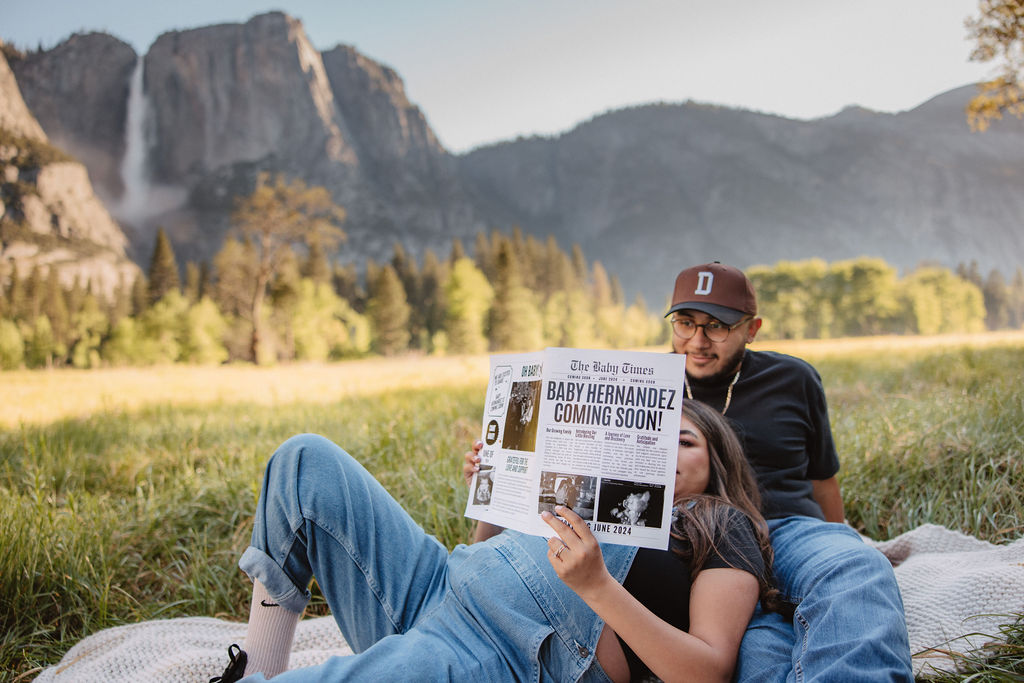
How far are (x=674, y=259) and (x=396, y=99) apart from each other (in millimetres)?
25872

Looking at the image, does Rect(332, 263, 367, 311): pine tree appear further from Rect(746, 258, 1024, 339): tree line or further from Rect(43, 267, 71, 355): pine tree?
Rect(746, 258, 1024, 339): tree line

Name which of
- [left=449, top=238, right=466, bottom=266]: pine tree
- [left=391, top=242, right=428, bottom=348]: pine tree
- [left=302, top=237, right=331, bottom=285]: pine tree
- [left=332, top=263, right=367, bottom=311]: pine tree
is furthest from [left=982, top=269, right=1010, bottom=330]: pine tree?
[left=302, top=237, right=331, bottom=285]: pine tree

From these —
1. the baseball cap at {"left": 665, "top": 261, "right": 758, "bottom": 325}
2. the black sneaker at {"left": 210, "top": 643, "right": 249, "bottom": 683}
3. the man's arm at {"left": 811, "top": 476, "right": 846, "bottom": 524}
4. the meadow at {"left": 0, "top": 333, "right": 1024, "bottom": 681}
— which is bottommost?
the meadow at {"left": 0, "top": 333, "right": 1024, "bottom": 681}

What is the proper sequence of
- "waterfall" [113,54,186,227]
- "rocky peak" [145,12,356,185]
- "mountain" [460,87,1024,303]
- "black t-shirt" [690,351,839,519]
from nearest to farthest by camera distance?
"black t-shirt" [690,351,839,519] < "waterfall" [113,54,186,227] < "rocky peak" [145,12,356,185] < "mountain" [460,87,1024,303]

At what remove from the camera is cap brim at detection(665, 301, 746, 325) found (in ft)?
6.02

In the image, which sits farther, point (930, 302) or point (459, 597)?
point (930, 302)

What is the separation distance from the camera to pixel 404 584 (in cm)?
142

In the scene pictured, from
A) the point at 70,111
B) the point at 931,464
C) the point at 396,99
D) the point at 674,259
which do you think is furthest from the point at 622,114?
the point at 931,464

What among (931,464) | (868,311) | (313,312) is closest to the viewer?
(931,464)

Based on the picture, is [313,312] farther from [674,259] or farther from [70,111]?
[674,259]

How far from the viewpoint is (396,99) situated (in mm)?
36969

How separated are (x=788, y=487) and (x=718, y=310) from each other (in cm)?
61

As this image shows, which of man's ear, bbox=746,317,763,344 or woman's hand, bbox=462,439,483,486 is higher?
man's ear, bbox=746,317,763,344

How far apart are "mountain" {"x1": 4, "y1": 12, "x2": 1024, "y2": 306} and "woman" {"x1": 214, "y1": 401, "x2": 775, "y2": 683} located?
907 centimetres
